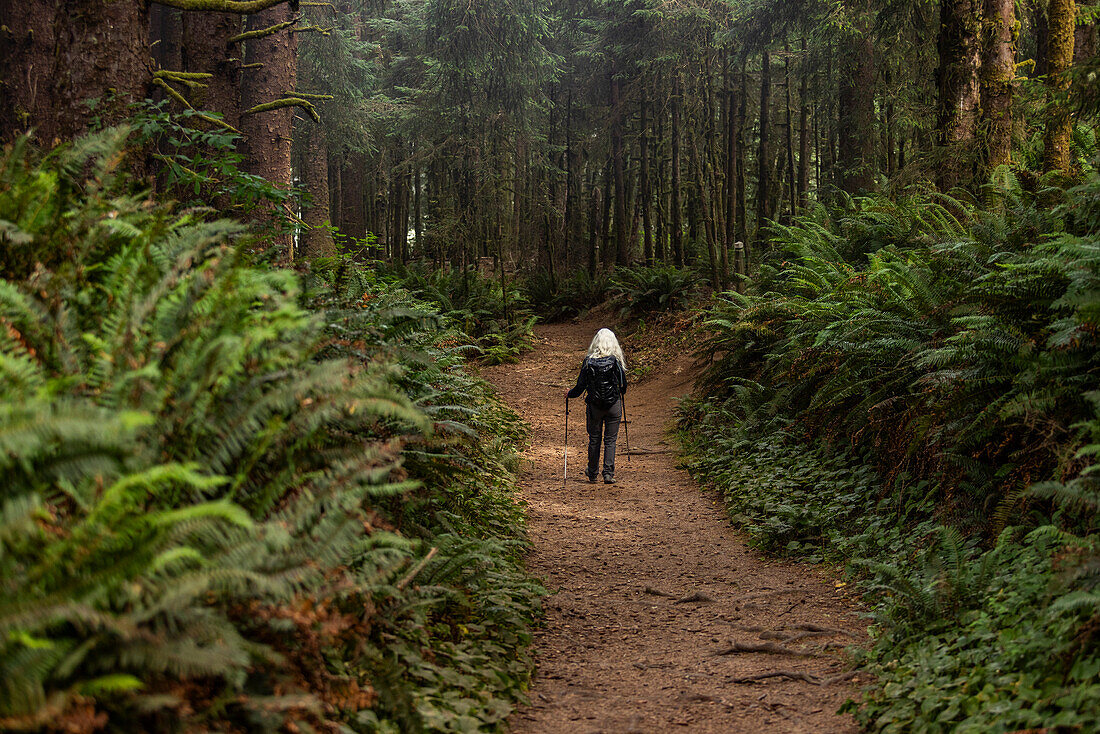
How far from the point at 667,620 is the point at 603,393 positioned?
4262mm

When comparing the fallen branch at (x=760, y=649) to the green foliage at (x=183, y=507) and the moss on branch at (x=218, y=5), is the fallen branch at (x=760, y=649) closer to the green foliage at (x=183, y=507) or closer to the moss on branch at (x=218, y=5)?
the green foliage at (x=183, y=507)

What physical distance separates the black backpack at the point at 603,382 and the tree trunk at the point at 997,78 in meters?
5.19

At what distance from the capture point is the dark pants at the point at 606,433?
975cm

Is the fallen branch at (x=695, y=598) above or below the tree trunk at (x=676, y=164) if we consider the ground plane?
below

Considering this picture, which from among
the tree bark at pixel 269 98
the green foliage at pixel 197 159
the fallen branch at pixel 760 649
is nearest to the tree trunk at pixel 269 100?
the tree bark at pixel 269 98

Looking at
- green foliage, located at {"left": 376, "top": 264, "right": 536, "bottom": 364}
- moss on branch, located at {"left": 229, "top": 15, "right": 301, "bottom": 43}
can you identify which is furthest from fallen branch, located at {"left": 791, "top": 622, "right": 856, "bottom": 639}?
green foliage, located at {"left": 376, "top": 264, "right": 536, "bottom": 364}

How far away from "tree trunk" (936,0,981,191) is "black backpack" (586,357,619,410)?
16.6 feet

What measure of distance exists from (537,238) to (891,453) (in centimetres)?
2345

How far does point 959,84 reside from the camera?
31.9 ft

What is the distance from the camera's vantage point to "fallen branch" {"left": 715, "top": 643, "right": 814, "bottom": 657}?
4883 millimetres

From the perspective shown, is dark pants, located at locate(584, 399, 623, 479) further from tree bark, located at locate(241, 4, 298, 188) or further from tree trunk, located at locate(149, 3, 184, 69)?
tree trunk, located at locate(149, 3, 184, 69)

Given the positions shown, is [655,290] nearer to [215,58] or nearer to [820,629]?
[215,58]

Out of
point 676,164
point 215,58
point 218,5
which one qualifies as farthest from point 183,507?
point 676,164

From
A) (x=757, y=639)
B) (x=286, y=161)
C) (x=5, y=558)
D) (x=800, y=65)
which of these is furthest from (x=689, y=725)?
(x=800, y=65)
